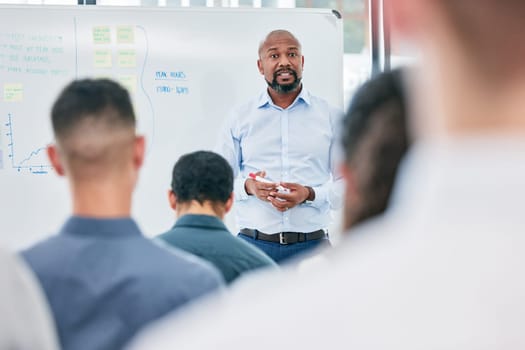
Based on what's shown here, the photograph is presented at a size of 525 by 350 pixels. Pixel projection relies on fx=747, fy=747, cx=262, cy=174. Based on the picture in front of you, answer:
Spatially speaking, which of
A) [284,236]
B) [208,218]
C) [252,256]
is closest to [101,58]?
[284,236]

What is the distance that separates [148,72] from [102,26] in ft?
1.18

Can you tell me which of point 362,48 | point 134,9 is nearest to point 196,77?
point 134,9

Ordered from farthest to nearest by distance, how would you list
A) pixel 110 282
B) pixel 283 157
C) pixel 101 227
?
pixel 283 157
pixel 101 227
pixel 110 282

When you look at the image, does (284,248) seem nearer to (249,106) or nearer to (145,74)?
(249,106)

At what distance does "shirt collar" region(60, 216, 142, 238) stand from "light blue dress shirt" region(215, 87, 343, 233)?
7.93 feet

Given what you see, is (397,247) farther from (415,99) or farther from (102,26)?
(102,26)

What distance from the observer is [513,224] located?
36 centimetres

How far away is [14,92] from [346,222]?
3618 mm

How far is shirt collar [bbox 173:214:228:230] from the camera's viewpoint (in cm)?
231

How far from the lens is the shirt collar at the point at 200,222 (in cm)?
231

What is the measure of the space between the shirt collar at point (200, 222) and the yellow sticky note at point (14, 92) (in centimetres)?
213

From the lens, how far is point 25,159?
4.09 metres

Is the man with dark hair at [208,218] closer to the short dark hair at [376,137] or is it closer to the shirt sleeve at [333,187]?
the short dark hair at [376,137]

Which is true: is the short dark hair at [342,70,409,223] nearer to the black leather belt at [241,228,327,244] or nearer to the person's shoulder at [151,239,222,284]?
the person's shoulder at [151,239,222,284]
